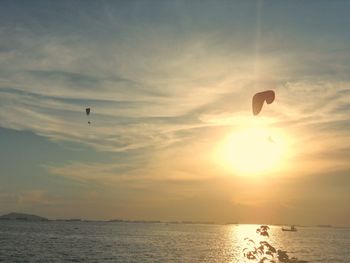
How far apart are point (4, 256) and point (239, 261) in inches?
1872

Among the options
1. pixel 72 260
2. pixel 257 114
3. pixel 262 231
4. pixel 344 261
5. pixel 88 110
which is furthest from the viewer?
pixel 344 261

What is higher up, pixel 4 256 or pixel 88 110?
pixel 88 110

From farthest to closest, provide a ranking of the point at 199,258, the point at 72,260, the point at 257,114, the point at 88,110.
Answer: the point at 199,258 < the point at 72,260 < the point at 88,110 < the point at 257,114

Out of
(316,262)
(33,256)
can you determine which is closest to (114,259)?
(33,256)

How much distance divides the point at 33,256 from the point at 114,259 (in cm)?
1463

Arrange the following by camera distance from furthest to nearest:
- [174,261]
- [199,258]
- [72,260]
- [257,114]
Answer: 1. [199,258]
2. [174,261]
3. [72,260]
4. [257,114]

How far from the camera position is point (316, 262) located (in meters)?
112

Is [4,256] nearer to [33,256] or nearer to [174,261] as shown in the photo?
[33,256]

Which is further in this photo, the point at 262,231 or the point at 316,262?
the point at 316,262

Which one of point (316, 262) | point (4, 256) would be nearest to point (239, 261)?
point (316, 262)

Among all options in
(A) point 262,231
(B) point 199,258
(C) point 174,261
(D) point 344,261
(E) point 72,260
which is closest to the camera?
(A) point 262,231

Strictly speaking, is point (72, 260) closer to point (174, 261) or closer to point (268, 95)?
point (174, 261)

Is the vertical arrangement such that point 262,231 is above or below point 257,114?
below

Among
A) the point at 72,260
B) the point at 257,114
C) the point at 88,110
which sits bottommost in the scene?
the point at 72,260
